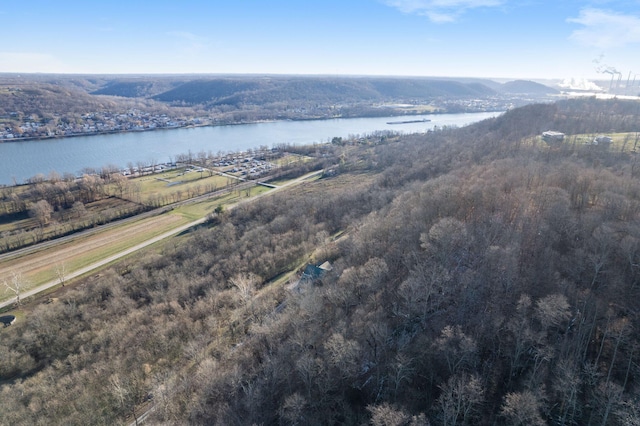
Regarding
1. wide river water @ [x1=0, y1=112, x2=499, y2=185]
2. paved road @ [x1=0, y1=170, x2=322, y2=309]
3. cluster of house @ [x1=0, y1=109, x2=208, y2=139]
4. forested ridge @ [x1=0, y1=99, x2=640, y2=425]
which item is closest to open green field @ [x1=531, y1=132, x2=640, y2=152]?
forested ridge @ [x1=0, y1=99, x2=640, y2=425]

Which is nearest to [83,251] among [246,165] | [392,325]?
[392,325]

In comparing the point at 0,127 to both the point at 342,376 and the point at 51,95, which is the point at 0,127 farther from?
the point at 342,376

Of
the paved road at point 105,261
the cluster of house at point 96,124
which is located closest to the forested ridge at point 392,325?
the paved road at point 105,261

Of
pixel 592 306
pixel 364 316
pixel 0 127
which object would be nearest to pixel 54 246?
pixel 364 316

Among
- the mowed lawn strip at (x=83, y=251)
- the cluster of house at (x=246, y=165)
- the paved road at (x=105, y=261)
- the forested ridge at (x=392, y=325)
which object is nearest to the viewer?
the forested ridge at (x=392, y=325)

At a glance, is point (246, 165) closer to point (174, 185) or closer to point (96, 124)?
point (174, 185)

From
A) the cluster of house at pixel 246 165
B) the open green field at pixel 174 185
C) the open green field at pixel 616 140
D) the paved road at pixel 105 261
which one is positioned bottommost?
the paved road at pixel 105 261

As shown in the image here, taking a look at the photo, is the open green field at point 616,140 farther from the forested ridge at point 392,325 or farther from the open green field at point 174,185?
the open green field at point 174,185

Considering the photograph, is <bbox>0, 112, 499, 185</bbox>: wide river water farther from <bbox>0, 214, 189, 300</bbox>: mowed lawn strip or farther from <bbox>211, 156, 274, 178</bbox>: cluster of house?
<bbox>0, 214, 189, 300</bbox>: mowed lawn strip
